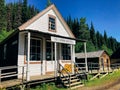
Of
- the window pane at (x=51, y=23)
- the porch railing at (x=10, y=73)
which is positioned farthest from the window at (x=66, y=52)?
the porch railing at (x=10, y=73)

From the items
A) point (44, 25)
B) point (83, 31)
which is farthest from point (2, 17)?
point (44, 25)

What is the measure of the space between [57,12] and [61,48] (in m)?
3.94

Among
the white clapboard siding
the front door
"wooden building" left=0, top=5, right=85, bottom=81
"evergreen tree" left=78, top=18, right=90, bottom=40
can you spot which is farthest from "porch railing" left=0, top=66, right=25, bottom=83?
"evergreen tree" left=78, top=18, right=90, bottom=40

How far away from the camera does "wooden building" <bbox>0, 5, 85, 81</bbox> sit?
15641mm

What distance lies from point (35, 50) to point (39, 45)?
2.25 ft

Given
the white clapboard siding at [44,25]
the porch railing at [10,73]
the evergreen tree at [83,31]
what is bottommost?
the porch railing at [10,73]

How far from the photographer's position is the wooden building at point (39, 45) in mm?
15641

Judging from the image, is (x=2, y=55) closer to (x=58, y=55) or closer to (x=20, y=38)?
(x=20, y=38)

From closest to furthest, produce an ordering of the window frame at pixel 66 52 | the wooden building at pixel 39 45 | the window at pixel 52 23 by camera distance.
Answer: the wooden building at pixel 39 45 < the window at pixel 52 23 < the window frame at pixel 66 52

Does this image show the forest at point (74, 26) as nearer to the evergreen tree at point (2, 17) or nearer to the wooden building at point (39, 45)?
the evergreen tree at point (2, 17)

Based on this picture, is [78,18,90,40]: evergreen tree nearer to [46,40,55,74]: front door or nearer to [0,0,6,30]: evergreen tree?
[0,0,6,30]: evergreen tree

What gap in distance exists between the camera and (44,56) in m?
17.6

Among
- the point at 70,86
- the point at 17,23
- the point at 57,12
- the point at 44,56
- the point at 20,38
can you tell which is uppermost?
the point at 17,23

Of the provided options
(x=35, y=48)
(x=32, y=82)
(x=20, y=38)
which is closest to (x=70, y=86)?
(x=32, y=82)
